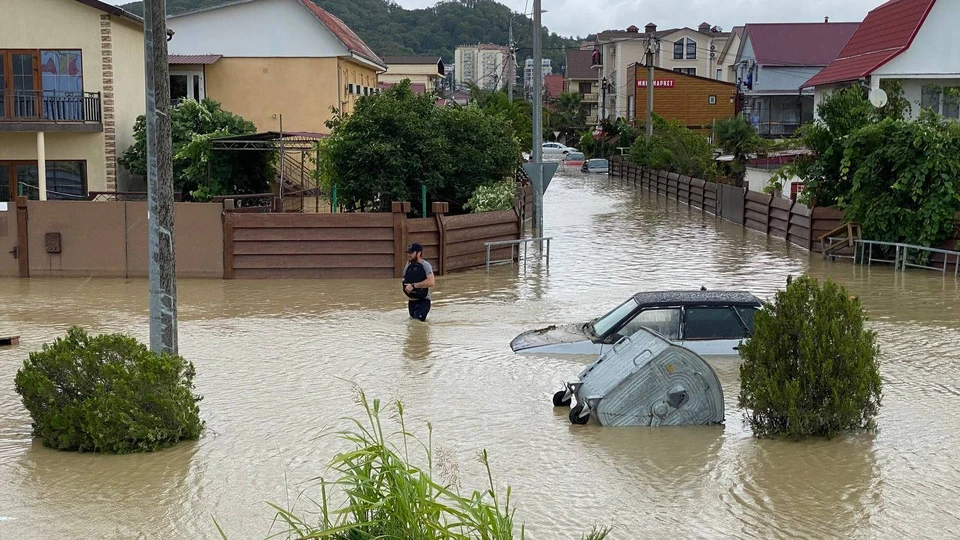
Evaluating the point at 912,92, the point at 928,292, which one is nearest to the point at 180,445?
the point at 928,292

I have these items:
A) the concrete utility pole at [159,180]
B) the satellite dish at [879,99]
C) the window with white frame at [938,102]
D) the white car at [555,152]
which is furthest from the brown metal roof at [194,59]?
the white car at [555,152]

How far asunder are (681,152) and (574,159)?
36007mm

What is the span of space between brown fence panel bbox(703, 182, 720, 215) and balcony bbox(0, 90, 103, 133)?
22755 millimetres

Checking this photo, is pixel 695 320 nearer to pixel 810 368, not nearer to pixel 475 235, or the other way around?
pixel 810 368

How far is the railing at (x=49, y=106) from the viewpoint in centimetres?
3278

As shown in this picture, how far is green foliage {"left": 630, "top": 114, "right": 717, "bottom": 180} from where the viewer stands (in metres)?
50.0

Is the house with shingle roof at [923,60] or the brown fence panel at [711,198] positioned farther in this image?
the brown fence panel at [711,198]

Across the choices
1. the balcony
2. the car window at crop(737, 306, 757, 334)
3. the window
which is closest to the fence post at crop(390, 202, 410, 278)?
the car window at crop(737, 306, 757, 334)

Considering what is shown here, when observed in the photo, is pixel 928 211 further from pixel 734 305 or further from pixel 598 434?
pixel 598 434

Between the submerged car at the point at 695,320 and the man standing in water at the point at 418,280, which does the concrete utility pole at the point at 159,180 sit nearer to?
the submerged car at the point at 695,320

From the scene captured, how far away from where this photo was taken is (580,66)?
140 meters

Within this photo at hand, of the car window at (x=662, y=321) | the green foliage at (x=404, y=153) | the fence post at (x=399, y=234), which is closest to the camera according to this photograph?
the car window at (x=662, y=321)

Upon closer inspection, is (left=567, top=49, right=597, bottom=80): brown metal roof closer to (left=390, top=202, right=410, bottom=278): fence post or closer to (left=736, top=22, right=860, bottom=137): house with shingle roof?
(left=736, top=22, right=860, bottom=137): house with shingle roof

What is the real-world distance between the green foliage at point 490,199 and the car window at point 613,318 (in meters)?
12.9
